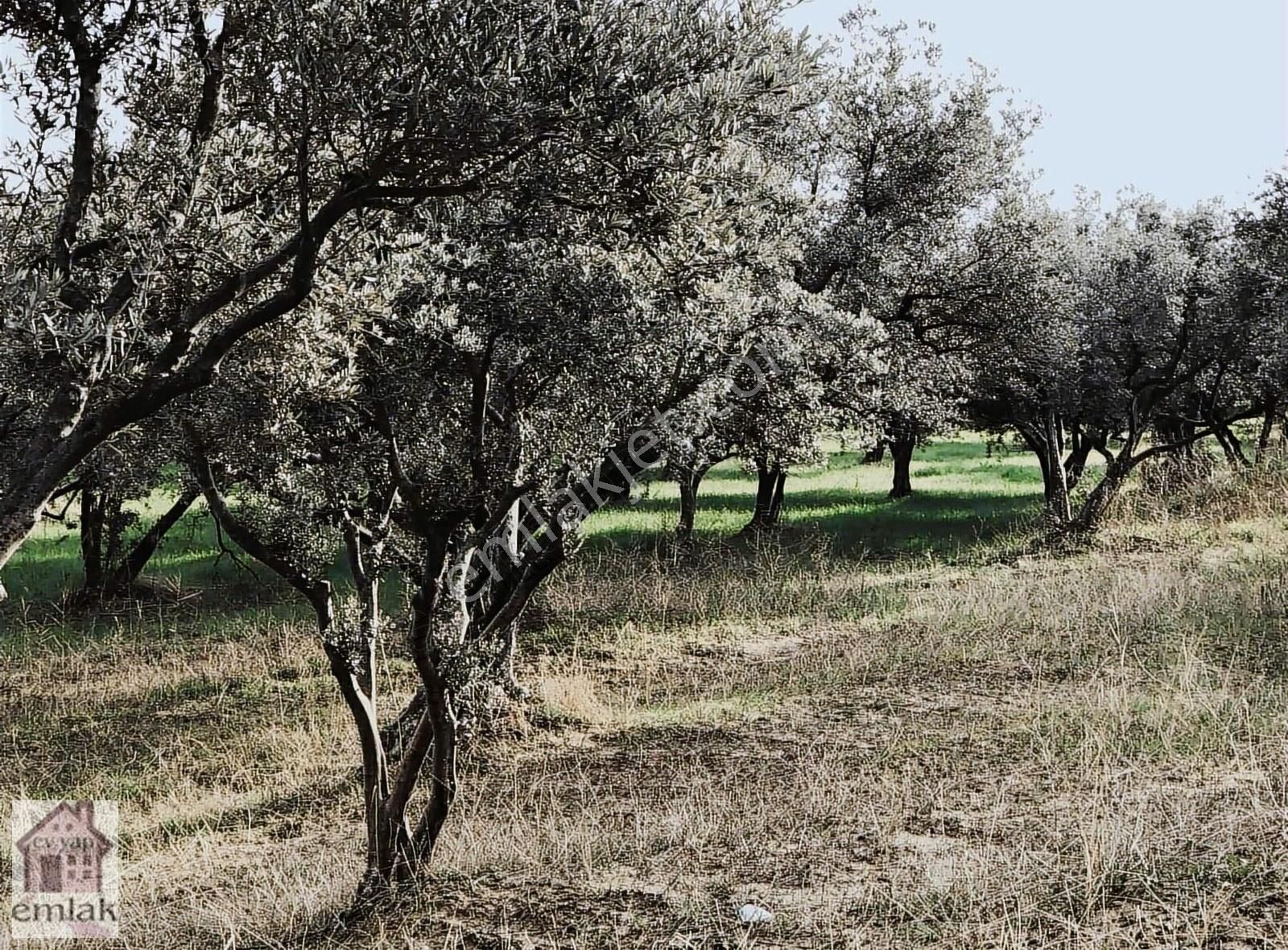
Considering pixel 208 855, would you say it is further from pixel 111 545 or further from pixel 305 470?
pixel 111 545

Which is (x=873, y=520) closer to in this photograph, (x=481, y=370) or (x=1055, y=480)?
(x=1055, y=480)

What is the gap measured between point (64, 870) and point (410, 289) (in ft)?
20.7

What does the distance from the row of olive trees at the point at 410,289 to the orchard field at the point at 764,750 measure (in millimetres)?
1099

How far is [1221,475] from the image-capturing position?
77.1 feet

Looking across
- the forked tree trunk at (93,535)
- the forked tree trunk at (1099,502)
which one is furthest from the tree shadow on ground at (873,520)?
the forked tree trunk at (93,535)

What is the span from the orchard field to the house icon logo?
0.24 m

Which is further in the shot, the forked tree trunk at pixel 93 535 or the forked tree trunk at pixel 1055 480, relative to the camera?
the forked tree trunk at pixel 1055 480

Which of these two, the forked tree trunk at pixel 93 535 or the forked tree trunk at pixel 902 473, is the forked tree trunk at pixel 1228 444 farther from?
the forked tree trunk at pixel 93 535

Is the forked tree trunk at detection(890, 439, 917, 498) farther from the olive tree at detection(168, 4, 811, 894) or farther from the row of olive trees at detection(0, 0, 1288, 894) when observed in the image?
the olive tree at detection(168, 4, 811, 894)

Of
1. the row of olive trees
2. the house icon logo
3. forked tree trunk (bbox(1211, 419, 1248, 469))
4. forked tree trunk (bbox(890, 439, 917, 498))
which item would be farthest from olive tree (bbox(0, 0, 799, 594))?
forked tree trunk (bbox(890, 439, 917, 498))

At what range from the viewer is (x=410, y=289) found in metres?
8.30

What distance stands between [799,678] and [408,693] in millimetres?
5260

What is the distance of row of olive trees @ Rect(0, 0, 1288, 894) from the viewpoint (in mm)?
5812

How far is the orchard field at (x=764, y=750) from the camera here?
6.32 m
